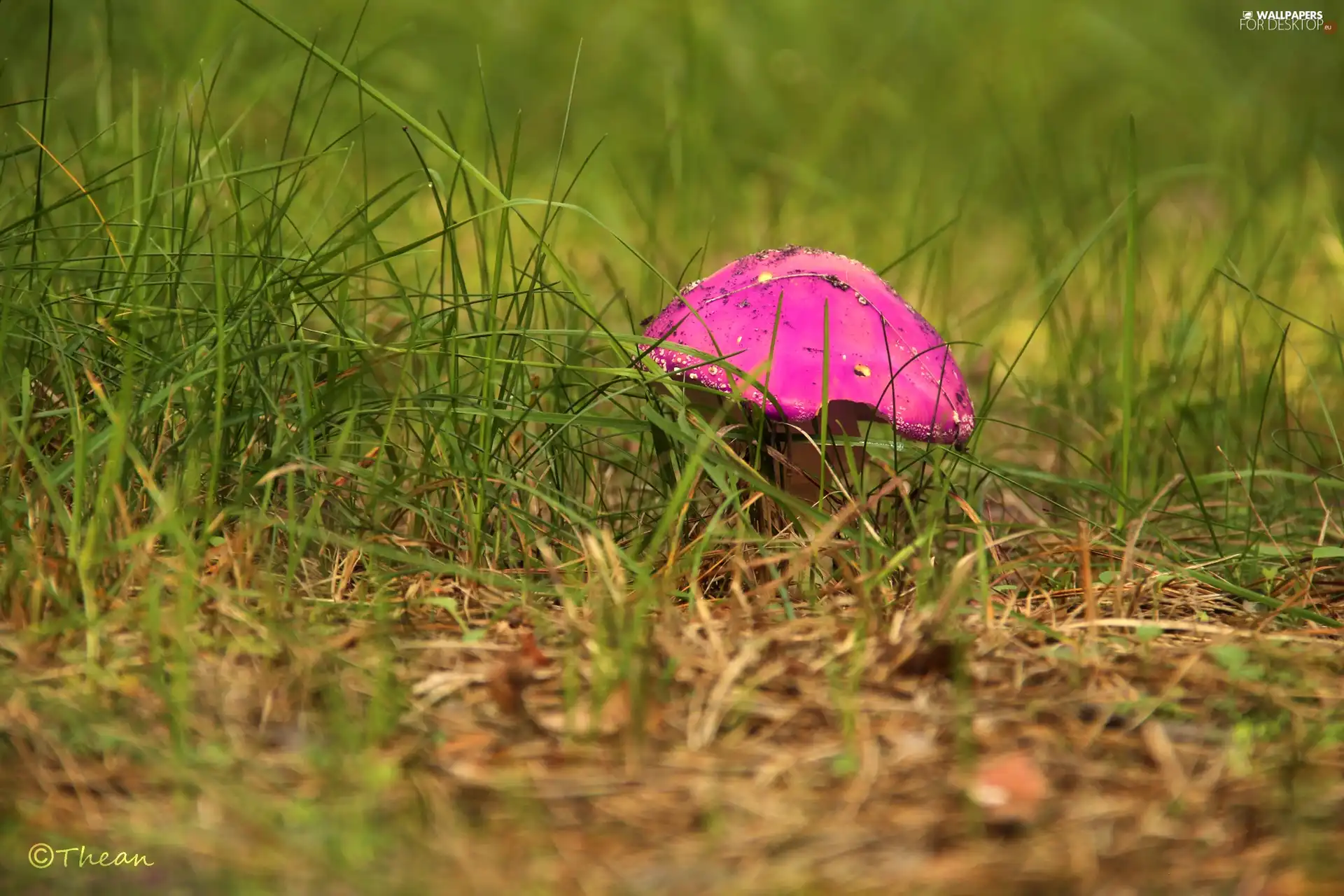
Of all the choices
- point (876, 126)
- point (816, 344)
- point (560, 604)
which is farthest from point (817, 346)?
point (876, 126)

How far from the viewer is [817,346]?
2271 mm

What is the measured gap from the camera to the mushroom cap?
7.38 ft

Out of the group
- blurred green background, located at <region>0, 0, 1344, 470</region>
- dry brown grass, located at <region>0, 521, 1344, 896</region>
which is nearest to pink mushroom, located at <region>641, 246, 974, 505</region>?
dry brown grass, located at <region>0, 521, 1344, 896</region>

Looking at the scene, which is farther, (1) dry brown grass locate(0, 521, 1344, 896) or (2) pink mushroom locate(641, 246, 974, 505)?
(2) pink mushroom locate(641, 246, 974, 505)

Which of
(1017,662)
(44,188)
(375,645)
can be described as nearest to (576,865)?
(375,645)

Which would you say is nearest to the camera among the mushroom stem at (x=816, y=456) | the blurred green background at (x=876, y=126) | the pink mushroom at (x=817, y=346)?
the pink mushroom at (x=817, y=346)

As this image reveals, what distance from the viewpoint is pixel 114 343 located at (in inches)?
84.6

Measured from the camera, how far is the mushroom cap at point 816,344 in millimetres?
2250

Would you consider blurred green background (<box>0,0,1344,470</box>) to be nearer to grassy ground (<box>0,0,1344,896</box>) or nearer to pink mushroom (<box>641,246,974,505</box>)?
grassy ground (<box>0,0,1344,896</box>)

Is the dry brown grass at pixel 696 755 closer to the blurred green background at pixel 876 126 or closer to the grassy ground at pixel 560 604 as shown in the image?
the grassy ground at pixel 560 604

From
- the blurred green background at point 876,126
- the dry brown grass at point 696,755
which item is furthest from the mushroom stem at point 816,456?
the blurred green background at point 876,126

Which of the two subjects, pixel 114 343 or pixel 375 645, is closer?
pixel 375 645

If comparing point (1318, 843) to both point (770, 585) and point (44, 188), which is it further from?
point (44, 188)

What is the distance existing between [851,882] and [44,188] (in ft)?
8.91
